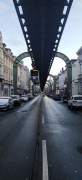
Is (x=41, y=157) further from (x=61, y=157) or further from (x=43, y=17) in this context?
(x=43, y=17)

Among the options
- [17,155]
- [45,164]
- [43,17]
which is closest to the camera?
[45,164]

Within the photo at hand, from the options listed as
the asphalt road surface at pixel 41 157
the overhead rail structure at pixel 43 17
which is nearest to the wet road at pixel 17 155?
the asphalt road surface at pixel 41 157

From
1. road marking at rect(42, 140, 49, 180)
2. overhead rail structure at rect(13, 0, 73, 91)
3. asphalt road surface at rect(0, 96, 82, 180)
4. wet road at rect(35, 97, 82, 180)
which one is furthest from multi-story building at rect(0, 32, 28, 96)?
road marking at rect(42, 140, 49, 180)

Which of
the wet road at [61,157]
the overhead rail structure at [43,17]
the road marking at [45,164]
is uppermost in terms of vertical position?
the overhead rail structure at [43,17]

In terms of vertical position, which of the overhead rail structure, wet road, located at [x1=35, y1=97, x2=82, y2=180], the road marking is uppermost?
the overhead rail structure

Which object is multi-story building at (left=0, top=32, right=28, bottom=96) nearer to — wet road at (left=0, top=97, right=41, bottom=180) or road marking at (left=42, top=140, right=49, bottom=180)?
wet road at (left=0, top=97, right=41, bottom=180)

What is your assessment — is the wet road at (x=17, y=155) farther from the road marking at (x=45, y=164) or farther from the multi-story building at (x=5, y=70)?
the multi-story building at (x=5, y=70)

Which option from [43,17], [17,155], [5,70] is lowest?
[17,155]

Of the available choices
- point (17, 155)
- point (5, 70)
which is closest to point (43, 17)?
point (17, 155)

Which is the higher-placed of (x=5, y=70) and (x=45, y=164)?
(x=5, y=70)

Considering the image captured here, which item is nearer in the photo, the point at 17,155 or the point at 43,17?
the point at 17,155

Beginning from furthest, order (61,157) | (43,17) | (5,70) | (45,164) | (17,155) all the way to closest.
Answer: (5,70)
(43,17)
(17,155)
(61,157)
(45,164)

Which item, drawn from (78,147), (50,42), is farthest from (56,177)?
(50,42)

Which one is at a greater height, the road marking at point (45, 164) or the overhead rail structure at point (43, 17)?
the overhead rail structure at point (43, 17)
